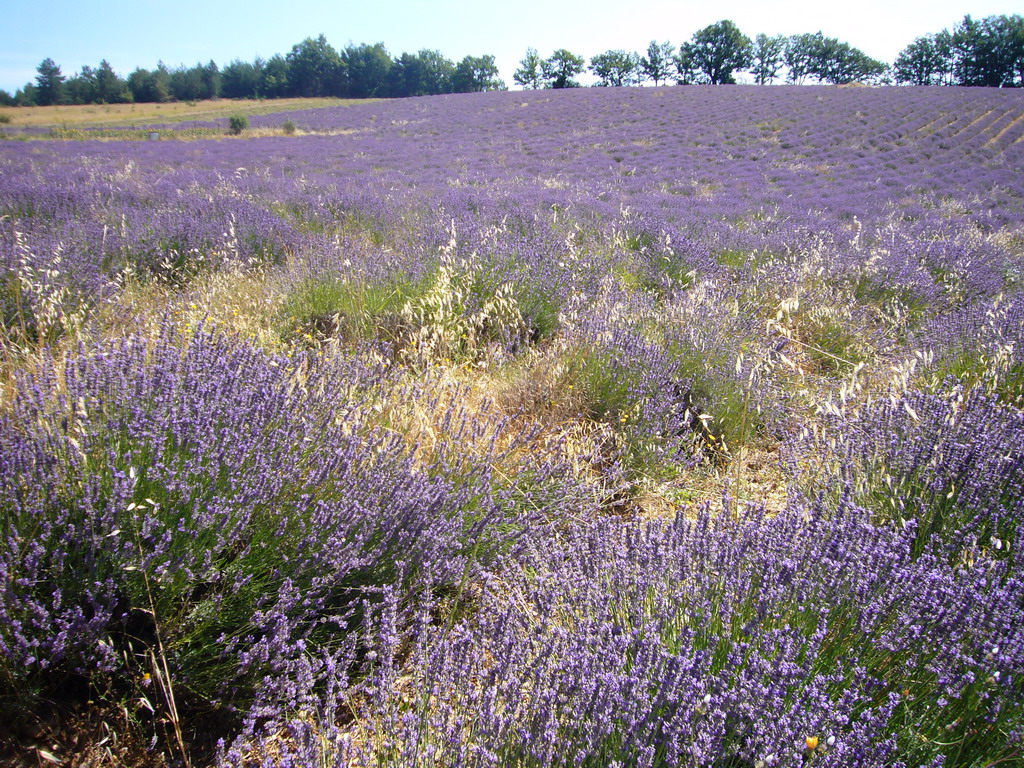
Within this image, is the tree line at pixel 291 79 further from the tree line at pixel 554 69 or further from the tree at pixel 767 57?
the tree at pixel 767 57

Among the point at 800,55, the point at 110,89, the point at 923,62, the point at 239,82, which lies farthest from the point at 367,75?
the point at 923,62

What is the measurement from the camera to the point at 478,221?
5.86 meters

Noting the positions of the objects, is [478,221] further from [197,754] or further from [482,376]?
[197,754]

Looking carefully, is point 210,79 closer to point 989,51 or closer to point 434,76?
point 434,76

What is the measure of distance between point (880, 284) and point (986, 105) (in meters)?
29.6

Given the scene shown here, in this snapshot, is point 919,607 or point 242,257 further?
point 242,257

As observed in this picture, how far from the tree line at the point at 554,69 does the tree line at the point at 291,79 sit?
10 centimetres

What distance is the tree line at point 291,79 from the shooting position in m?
45.9

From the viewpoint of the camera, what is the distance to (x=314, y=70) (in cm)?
5456

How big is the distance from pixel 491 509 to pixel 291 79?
64.0m

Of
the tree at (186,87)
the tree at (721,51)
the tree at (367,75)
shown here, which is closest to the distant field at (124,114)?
the tree at (186,87)

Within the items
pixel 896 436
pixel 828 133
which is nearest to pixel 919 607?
pixel 896 436

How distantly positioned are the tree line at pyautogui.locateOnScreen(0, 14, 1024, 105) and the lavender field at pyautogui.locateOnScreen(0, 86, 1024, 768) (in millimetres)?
52926

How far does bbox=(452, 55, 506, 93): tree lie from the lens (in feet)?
184
